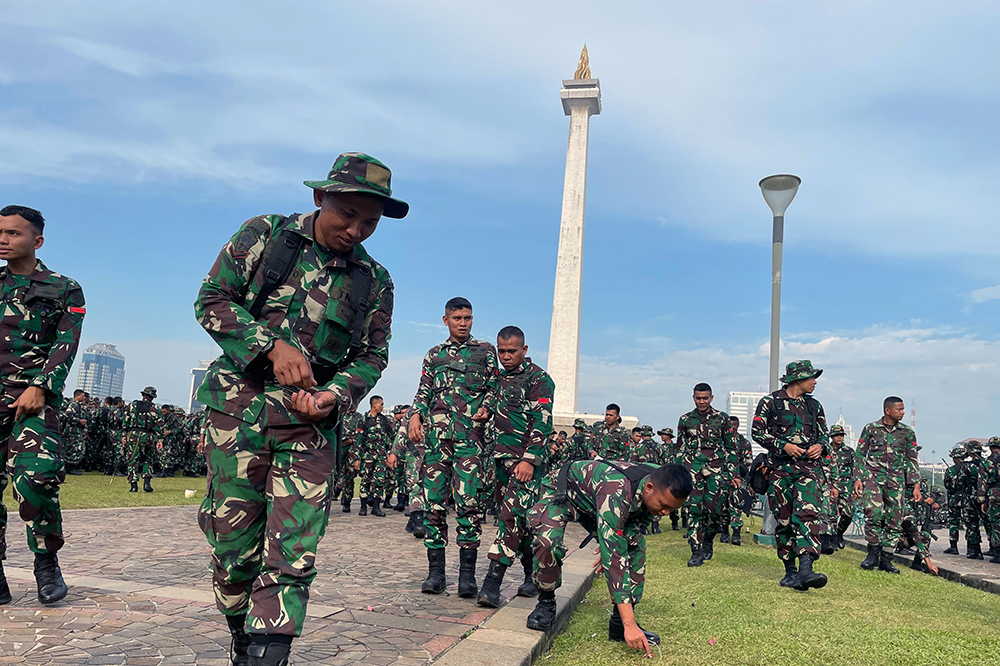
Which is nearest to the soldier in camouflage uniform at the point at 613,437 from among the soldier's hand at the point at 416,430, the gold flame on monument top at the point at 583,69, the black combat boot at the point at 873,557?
the black combat boot at the point at 873,557

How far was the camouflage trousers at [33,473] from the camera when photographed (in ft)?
15.3

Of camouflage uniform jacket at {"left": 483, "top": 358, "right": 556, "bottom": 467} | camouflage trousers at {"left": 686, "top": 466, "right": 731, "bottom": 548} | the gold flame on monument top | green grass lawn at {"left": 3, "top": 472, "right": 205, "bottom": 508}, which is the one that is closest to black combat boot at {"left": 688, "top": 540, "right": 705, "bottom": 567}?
camouflage trousers at {"left": 686, "top": 466, "right": 731, "bottom": 548}

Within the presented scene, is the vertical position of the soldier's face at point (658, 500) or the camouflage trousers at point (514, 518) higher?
the soldier's face at point (658, 500)

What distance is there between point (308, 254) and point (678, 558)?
25.3 feet

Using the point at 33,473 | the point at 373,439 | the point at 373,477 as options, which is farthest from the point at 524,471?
the point at 373,439

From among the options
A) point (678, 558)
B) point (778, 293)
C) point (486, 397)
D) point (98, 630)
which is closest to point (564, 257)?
point (778, 293)

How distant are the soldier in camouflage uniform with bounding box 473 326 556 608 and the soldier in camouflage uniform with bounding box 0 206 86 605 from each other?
3.06 meters

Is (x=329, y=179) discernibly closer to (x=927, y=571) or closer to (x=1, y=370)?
(x=1, y=370)

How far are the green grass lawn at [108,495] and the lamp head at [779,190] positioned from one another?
1085 centimetres

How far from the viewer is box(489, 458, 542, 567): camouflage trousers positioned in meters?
5.42

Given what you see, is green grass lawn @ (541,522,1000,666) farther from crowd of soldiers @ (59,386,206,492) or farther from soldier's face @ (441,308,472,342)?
crowd of soldiers @ (59,386,206,492)

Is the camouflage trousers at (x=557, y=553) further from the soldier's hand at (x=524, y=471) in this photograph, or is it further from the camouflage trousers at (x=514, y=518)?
the soldier's hand at (x=524, y=471)

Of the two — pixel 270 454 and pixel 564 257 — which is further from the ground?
pixel 564 257

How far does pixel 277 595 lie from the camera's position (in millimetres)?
2771
